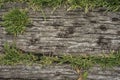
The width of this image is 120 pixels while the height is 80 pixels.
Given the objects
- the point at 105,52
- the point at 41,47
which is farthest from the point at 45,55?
the point at 105,52

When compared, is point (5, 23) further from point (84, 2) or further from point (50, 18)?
point (84, 2)

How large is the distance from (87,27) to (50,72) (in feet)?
2.64

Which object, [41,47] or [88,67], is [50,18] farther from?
[88,67]

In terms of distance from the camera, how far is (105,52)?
5.13 metres

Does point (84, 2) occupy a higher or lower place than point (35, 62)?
higher

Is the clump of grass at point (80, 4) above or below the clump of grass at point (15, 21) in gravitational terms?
above

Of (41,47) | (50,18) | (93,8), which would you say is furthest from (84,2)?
(41,47)

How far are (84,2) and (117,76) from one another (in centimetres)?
113

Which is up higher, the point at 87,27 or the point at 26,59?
the point at 87,27

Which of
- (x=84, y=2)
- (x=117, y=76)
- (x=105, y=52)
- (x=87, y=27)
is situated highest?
(x=84, y=2)

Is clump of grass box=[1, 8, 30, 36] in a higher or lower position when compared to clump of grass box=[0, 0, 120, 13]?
lower

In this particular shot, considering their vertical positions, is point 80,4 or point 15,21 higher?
point 80,4

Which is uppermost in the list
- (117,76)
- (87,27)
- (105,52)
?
(87,27)

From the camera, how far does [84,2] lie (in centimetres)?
527
